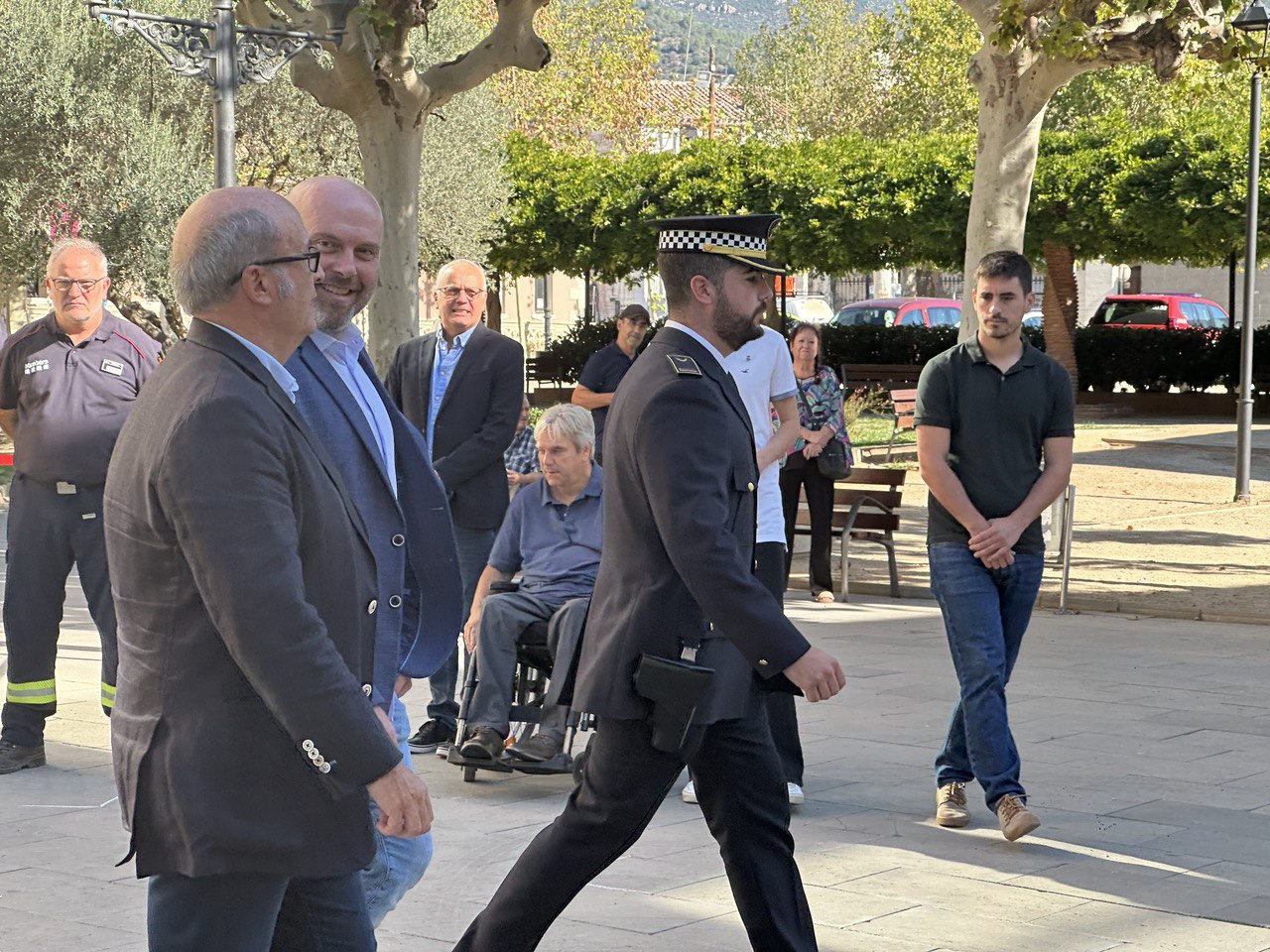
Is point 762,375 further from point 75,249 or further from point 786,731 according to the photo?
point 75,249

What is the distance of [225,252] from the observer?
2932 millimetres

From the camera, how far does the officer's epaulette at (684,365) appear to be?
4.23 meters

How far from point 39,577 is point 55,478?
0.42m

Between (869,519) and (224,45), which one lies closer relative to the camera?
(869,519)

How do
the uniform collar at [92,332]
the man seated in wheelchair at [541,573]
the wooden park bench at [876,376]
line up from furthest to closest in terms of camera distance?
1. the wooden park bench at [876,376]
2. the uniform collar at [92,332]
3. the man seated in wheelchair at [541,573]

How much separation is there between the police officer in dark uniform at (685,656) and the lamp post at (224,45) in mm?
9663

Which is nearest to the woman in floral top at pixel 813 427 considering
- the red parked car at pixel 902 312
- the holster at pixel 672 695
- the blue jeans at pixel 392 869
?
the holster at pixel 672 695

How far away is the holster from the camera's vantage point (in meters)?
4.15

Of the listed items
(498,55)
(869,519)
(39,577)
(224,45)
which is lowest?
(869,519)

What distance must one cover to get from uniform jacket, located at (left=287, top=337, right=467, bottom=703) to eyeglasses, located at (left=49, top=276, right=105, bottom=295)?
396 cm

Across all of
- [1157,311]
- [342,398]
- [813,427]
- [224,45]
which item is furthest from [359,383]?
[1157,311]

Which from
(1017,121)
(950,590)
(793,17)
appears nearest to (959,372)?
(950,590)

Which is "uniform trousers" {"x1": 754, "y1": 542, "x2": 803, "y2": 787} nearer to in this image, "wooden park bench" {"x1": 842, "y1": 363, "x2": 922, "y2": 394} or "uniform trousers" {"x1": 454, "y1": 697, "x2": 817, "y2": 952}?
"uniform trousers" {"x1": 454, "y1": 697, "x2": 817, "y2": 952}

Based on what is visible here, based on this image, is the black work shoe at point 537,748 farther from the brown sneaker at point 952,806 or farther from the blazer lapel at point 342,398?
the blazer lapel at point 342,398
